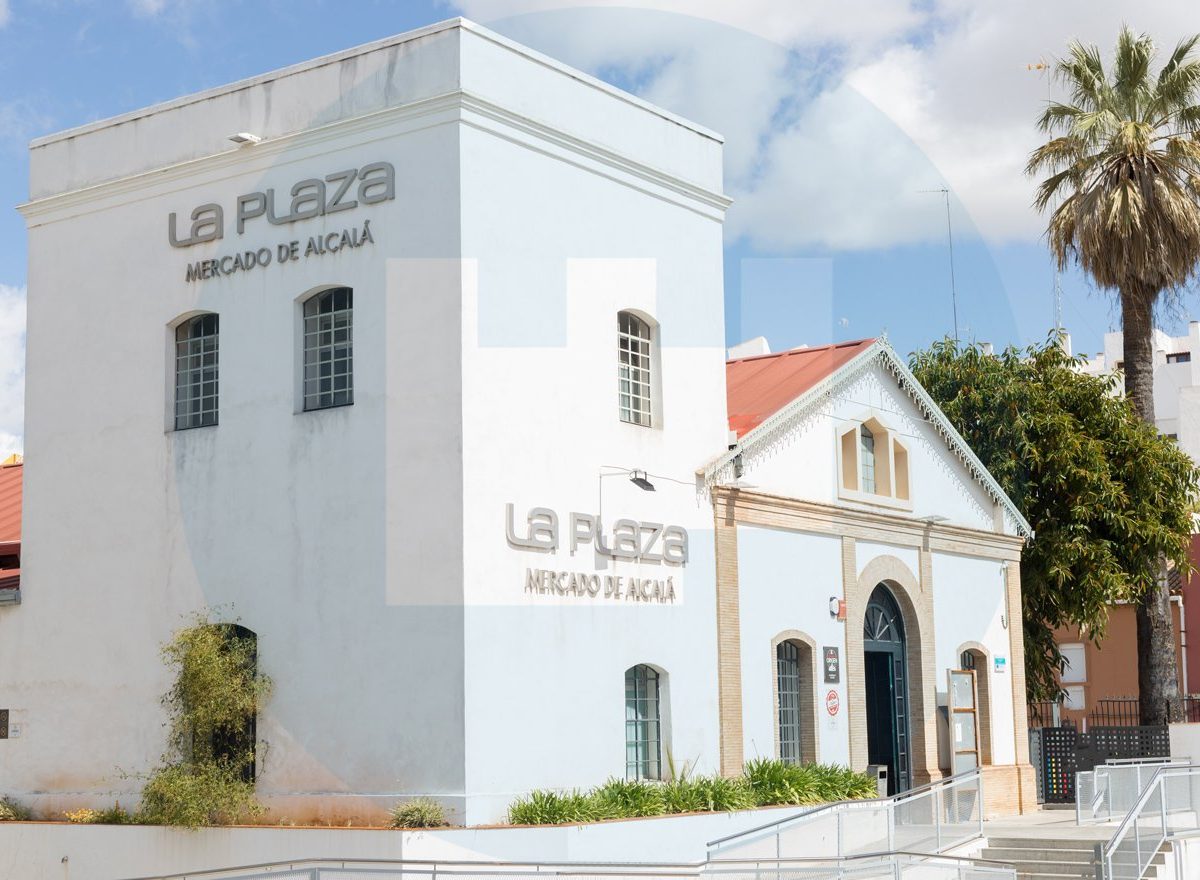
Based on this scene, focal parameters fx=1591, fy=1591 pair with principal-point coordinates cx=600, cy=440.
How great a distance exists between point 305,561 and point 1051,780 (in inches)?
783

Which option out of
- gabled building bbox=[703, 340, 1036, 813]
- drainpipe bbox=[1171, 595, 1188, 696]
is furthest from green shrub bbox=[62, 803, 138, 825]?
drainpipe bbox=[1171, 595, 1188, 696]

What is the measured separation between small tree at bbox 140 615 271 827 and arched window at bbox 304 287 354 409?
322 cm

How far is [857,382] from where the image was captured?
27.1 metres

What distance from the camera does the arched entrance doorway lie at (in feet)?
90.2

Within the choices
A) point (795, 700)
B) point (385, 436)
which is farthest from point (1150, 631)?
point (385, 436)

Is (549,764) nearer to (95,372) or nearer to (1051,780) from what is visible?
(95,372)

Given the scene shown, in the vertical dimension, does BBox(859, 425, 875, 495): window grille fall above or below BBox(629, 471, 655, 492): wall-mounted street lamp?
above

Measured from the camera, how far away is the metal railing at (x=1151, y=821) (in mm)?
22266

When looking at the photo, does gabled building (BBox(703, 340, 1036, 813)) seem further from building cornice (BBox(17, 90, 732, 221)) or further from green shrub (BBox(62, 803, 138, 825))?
green shrub (BBox(62, 803, 138, 825))

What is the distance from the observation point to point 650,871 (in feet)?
54.5

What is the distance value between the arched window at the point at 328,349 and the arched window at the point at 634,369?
390cm

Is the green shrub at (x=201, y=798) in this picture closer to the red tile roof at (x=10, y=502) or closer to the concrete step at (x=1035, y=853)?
the red tile roof at (x=10, y=502)

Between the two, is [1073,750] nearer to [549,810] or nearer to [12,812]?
[549,810]

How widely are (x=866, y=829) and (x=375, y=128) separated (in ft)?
36.9
